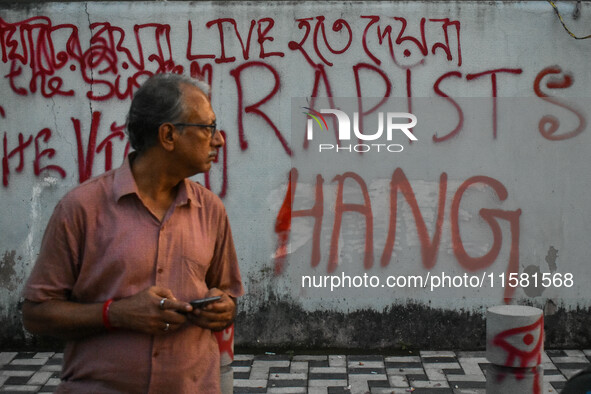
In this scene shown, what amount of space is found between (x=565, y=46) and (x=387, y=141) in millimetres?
1615

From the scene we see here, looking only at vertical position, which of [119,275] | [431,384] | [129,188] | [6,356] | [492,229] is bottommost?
[431,384]

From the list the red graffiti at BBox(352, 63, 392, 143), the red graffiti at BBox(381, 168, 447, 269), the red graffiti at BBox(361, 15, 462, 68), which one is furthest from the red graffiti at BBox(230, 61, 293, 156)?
the red graffiti at BBox(381, 168, 447, 269)

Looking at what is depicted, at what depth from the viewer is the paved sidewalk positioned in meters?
5.31

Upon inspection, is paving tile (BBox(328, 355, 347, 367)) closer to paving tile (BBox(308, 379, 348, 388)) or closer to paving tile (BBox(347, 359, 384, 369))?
paving tile (BBox(347, 359, 384, 369))

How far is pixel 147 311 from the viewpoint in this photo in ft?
6.86

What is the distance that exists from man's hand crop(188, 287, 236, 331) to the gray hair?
0.53 metres

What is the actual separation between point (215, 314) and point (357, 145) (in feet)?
→ 13.2

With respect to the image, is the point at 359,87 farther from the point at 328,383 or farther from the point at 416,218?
the point at 328,383

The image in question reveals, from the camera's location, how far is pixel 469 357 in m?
5.96

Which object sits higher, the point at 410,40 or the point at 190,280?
the point at 410,40

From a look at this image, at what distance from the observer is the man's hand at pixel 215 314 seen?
2.19m

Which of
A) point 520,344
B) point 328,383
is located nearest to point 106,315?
point 520,344

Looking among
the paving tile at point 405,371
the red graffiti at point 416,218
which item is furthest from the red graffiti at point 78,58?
the paving tile at point 405,371

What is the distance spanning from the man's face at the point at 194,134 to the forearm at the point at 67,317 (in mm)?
523
